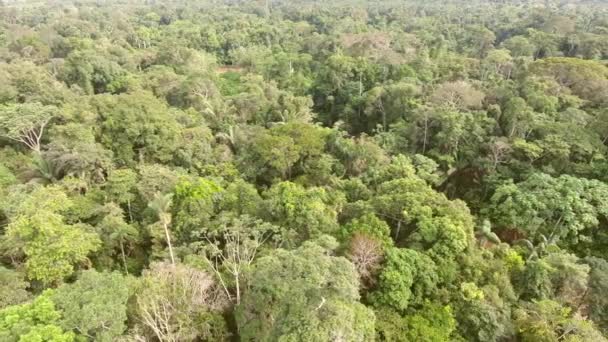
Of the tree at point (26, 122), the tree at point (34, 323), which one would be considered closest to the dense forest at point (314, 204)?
the tree at point (34, 323)

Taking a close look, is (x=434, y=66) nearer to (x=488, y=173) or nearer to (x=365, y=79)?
(x=365, y=79)

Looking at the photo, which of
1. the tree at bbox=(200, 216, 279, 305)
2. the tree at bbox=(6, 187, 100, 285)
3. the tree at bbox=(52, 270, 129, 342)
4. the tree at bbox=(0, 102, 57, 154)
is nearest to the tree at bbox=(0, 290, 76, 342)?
the tree at bbox=(52, 270, 129, 342)

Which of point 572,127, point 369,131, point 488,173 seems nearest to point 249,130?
point 369,131

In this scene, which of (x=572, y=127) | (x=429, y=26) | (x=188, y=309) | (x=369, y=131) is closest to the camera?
(x=188, y=309)

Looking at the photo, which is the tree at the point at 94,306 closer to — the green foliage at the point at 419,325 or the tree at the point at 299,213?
the tree at the point at 299,213

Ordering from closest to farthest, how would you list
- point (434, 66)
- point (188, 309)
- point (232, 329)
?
point (188, 309)
point (232, 329)
point (434, 66)

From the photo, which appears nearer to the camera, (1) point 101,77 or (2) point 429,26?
(1) point 101,77

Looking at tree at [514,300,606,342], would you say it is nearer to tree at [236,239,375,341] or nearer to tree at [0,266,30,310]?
tree at [236,239,375,341]
